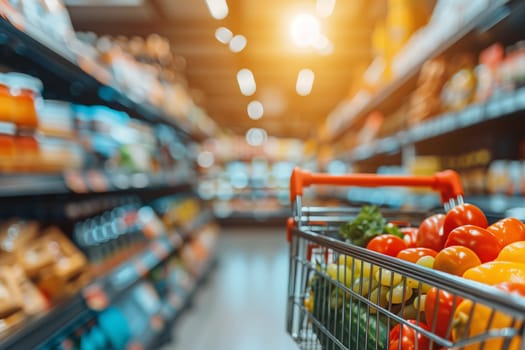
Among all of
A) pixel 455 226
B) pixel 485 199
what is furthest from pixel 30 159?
pixel 485 199

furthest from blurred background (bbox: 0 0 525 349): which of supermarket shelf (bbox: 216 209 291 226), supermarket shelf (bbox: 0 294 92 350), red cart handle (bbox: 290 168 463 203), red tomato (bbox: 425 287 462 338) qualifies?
supermarket shelf (bbox: 216 209 291 226)

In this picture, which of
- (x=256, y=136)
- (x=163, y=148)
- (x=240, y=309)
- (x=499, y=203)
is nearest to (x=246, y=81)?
(x=256, y=136)

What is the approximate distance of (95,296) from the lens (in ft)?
5.96

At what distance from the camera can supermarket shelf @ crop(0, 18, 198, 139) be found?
4.51ft

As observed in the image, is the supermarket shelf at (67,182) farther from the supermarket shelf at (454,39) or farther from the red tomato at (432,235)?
the supermarket shelf at (454,39)

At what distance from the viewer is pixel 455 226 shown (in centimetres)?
90

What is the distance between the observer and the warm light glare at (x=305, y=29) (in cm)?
624

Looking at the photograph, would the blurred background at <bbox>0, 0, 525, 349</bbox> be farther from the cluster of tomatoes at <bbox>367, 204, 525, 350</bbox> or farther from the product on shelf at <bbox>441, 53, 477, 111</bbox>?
the cluster of tomatoes at <bbox>367, 204, 525, 350</bbox>

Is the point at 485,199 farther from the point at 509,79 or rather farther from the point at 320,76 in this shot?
the point at 320,76

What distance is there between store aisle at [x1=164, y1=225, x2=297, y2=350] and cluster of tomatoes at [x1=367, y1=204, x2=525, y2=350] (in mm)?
2231

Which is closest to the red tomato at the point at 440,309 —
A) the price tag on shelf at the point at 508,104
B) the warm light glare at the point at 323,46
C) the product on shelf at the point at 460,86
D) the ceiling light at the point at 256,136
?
the price tag on shelf at the point at 508,104

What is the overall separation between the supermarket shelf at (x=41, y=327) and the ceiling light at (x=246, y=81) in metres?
8.36

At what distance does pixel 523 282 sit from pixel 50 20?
1680mm

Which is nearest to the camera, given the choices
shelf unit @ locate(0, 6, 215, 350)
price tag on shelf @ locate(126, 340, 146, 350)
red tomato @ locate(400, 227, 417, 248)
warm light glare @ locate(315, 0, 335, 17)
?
red tomato @ locate(400, 227, 417, 248)
